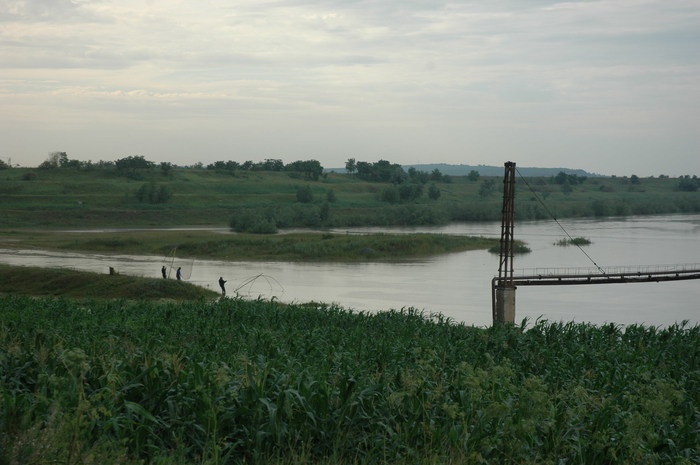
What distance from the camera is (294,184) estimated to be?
502 feet

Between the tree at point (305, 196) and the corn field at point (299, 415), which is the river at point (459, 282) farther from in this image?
the tree at point (305, 196)

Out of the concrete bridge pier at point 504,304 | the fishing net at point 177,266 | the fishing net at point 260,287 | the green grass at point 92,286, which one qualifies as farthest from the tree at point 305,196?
the concrete bridge pier at point 504,304

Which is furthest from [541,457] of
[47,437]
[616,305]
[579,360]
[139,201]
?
[139,201]

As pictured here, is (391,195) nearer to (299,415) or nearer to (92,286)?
(92,286)

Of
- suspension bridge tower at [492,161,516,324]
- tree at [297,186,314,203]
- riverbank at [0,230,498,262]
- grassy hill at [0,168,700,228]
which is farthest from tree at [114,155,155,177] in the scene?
suspension bridge tower at [492,161,516,324]

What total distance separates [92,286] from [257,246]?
3339 cm

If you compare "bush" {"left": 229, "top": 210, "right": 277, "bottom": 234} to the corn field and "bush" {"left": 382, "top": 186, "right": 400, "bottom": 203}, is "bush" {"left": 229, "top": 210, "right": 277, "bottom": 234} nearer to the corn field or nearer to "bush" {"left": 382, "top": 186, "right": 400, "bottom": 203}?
"bush" {"left": 382, "top": 186, "right": 400, "bottom": 203}

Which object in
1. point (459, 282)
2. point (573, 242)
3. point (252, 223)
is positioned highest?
point (252, 223)

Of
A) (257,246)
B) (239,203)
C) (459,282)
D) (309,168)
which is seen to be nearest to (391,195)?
(239,203)

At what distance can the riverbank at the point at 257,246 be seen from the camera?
7012cm

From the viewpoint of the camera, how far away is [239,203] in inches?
4692

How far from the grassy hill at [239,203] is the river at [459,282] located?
21.4m

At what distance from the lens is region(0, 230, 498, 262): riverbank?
70.1 m

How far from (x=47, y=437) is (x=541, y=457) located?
5795 mm
